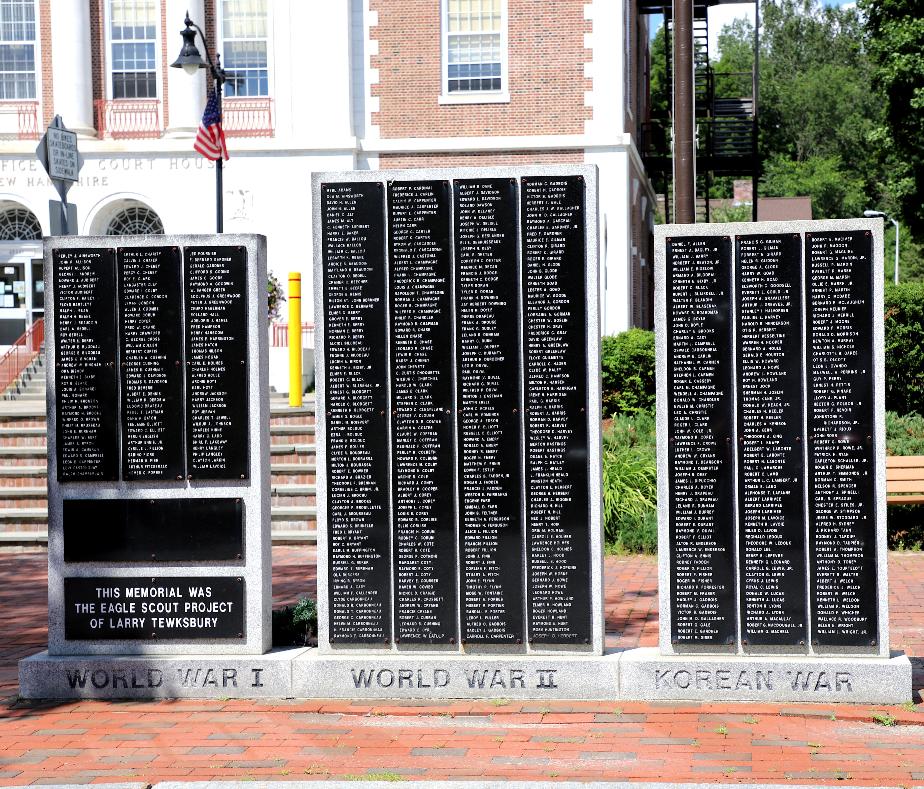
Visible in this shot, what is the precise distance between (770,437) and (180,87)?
20492 millimetres

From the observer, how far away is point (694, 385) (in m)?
7.41

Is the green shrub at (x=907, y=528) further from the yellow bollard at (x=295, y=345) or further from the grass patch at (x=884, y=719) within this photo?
the yellow bollard at (x=295, y=345)

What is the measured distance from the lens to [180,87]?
83.3 ft

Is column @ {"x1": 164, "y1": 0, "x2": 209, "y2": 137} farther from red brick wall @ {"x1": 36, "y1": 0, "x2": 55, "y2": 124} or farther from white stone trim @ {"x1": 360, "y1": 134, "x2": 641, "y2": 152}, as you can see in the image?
white stone trim @ {"x1": 360, "y1": 134, "x2": 641, "y2": 152}

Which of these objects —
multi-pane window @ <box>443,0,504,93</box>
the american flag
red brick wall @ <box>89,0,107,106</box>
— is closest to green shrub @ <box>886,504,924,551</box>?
the american flag

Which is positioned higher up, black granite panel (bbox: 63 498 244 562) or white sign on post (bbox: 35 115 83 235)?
white sign on post (bbox: 35 115 83 235)

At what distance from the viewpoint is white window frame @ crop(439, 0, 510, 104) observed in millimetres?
25281

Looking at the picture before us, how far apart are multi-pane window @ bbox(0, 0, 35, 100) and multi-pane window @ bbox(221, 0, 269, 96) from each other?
3.93 m

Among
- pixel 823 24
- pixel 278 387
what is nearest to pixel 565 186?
pixel 278 387

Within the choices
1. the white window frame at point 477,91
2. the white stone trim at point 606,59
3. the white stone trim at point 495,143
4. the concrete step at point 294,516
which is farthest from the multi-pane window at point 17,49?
the concrete step at point 294,516

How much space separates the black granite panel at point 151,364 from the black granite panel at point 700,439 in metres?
2.98

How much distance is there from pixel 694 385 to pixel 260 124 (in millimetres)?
19883

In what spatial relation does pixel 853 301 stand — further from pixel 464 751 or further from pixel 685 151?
pixel 685 151

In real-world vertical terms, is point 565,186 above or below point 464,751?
above
